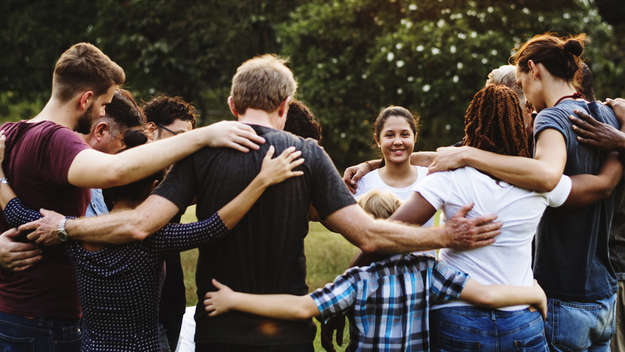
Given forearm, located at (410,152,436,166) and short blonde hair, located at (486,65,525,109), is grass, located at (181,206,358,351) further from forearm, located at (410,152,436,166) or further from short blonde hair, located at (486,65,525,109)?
short blonde hair, located at (486,65,525,109)

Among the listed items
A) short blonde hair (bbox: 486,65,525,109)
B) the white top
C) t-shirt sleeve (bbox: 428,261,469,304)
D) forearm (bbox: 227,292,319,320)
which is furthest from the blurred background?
forearm (bbox: 227,292,319,320)

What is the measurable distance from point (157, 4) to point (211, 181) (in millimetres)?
20693

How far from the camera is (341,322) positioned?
3.23 meters

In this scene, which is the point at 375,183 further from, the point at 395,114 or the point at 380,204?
the point at 380,204

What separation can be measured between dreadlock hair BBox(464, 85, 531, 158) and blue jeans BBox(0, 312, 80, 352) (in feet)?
7.89

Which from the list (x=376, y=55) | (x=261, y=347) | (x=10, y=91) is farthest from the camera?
(x=10, y=91)

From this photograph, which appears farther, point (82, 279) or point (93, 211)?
point (93, 211)

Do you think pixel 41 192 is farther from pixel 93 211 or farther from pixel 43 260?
pixel 93 211

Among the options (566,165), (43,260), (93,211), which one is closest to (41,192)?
(43,260)

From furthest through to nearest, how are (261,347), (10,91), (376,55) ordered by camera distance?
(10,91)
(376,55)
(261,347)

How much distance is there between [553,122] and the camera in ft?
10.7

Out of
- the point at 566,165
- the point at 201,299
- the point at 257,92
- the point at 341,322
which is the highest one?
the point at 257,92

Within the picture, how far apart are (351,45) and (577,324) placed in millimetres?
13471

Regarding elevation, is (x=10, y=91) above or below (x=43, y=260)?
above
